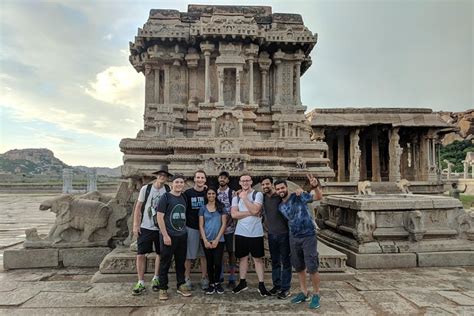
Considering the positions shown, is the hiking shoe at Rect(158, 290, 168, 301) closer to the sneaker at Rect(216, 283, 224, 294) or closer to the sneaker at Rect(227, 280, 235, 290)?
the sneaker at Rect(216, 283, 224, 294)

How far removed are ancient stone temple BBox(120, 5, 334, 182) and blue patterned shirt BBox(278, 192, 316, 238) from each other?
14.2ft

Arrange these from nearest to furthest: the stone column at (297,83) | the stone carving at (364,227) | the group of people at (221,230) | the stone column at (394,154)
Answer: the group of people at (221,230) → the stone carving at (364,227) → the stone column at (297,83) → the stone column at (394,154)

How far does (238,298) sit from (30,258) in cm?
434

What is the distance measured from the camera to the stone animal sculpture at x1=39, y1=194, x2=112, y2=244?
6.41m

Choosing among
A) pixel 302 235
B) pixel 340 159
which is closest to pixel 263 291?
pixel 302 235

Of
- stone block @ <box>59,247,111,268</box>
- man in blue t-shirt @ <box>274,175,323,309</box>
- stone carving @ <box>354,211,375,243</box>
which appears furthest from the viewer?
stone carving @ <box>354,211,375,243</box>

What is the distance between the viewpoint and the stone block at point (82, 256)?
6285mm

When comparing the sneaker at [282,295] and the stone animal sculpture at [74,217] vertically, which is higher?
the stone animal sculpture at [74,217]

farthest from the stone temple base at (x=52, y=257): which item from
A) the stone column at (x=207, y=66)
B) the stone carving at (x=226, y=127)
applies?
the stone column at (x=207, y=66)

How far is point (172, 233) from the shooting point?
4508mm

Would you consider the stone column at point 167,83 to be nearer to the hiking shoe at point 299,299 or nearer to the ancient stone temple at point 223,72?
the ancient stone temple at point 223,72

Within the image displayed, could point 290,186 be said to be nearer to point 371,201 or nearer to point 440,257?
point 371,201

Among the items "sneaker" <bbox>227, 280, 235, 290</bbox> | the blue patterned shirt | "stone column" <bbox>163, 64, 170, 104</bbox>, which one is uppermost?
"stone column" <bbox>163, 64, 170, 104</bbox>

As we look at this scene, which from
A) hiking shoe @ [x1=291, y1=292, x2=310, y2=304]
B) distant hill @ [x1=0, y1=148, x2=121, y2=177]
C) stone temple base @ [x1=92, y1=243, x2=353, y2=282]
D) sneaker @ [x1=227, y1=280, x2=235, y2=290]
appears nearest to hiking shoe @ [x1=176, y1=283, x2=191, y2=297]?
sneaker @ [x1=227, y1=280, x2=235, y2=290]
